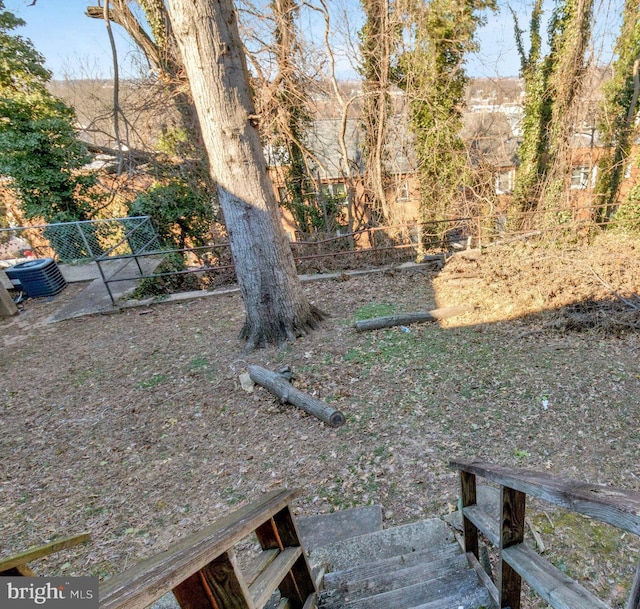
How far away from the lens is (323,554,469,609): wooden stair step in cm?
169

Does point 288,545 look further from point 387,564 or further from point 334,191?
point 334,191

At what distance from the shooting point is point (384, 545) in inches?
84.4

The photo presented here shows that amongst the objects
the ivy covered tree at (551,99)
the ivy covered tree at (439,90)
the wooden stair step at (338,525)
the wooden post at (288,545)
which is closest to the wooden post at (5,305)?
the wooden stair step at (338,525)

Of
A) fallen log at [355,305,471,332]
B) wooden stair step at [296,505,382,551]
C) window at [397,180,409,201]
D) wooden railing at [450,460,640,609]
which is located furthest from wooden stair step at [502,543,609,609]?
window at [397,180,409,201]

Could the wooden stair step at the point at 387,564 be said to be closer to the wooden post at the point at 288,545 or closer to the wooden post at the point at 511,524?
the wooden post at the point at 288,545

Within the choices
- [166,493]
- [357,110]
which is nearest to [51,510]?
[166,493]

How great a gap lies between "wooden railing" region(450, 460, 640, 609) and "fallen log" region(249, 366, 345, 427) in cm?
184

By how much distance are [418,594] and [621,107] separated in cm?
1573

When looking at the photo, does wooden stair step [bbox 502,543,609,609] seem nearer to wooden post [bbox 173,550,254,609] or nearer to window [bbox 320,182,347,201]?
wooden post [bbox 173,550,254,609]

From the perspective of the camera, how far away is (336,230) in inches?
434

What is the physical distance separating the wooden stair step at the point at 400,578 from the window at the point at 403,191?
9.47 meters

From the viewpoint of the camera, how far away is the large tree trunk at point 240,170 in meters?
3.49

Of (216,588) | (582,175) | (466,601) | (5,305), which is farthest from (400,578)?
(582,175)

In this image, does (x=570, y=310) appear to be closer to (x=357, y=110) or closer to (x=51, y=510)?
(x=51, y=510)
